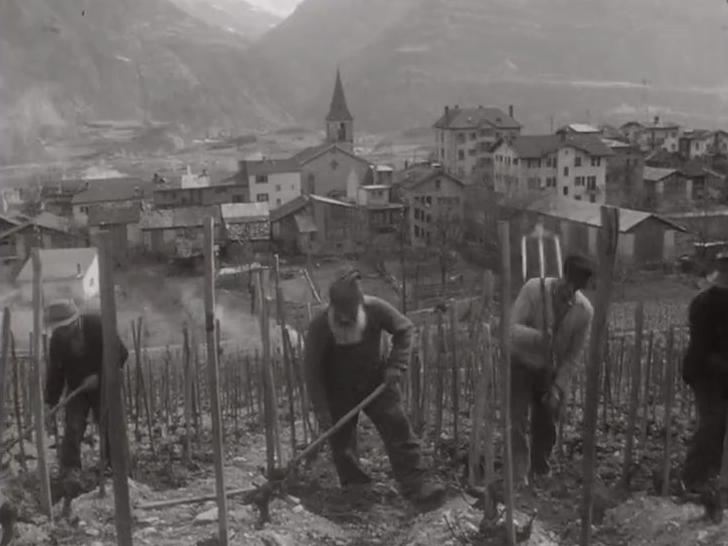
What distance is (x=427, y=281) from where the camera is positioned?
2044 cm

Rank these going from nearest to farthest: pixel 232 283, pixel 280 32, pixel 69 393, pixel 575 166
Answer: pixel 69 393 < pixel 232 283 < pixel 575 166 < pixel 280 32

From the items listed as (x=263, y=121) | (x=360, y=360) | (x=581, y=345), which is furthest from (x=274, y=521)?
(x=263, y=121)

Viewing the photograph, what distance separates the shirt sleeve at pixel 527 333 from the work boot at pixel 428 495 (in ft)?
1.90

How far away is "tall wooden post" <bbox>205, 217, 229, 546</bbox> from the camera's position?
2684mm

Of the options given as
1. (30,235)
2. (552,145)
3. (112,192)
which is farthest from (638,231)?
(112,192)

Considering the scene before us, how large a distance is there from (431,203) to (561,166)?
3.48 meters

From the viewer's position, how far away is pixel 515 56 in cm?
7294

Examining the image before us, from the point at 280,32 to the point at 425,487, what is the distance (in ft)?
258

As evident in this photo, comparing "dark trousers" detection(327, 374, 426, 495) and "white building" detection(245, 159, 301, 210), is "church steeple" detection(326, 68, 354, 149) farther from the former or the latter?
"dark trousers" detection(327, 374, 426, 495)

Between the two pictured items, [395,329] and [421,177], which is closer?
[395,329]

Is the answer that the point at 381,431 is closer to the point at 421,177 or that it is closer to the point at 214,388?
the point at 214,388

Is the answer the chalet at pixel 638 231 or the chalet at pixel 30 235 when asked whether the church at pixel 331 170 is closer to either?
the chalet at pixel 30 235

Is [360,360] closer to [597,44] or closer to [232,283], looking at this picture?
[232,283]

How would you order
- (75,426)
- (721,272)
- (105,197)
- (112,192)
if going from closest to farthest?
(721,272) < (75,426) < (105,197) < (112,192)
